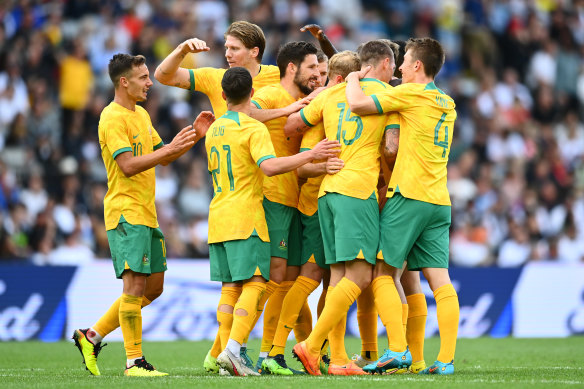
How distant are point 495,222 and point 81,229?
7.21 m

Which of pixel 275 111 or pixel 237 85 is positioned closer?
pixel 237 85

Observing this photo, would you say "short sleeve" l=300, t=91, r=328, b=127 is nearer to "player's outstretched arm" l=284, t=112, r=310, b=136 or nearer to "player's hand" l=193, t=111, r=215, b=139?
"player's outstretched arm" l=284, t=112, r=310, b=136

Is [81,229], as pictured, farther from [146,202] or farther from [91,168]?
[146,202]

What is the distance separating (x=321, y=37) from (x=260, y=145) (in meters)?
1.95

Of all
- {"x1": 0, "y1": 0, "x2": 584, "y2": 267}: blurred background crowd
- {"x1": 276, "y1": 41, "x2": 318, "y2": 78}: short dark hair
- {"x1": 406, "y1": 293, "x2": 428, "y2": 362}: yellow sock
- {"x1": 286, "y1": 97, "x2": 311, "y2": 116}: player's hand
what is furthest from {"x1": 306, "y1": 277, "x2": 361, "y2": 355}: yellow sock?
{"x1": 0, "y1": 0, "x2": 584, "y2": 267}: blurred background crowd

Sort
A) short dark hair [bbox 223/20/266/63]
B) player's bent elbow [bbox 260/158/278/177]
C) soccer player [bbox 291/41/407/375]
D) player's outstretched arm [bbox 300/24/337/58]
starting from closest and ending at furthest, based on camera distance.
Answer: player's bent elbow [bbox 260/158/278/177] < soccer player [bbox 291/41/407/375] < short dark hair [bbox 223/20/266/63] < player's outstretched arm [bbox 300/24/337/58]

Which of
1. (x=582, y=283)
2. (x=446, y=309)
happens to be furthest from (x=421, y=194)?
(x=582, y=283)

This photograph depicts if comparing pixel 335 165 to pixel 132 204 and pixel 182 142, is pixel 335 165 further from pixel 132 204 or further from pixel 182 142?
pixel 132 204

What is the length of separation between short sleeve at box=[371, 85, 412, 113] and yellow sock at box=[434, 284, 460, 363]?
1.47 m

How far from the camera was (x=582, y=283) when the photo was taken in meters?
14.0

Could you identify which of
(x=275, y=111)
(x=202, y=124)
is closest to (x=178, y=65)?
(x=202, y=124)

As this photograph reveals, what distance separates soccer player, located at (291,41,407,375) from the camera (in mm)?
7500

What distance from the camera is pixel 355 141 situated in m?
7.70

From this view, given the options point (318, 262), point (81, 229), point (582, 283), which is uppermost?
point (318, 262)
